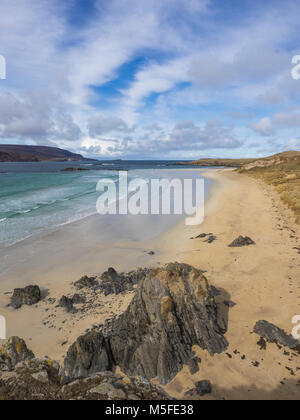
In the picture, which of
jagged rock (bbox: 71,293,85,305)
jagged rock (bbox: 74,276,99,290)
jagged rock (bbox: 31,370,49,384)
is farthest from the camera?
jagged rock (bbox: 74,276,99,290)

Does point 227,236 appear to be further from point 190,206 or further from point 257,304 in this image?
point 190,206

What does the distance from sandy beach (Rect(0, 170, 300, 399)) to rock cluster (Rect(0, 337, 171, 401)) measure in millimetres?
2425

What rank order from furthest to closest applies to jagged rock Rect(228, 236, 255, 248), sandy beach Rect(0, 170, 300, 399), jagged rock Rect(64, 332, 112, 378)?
jagged rock Rect(228, 236, 255, 248), jagged rock Rect(64, 332, 112, 378), sandy beach Rect(0, 170, 300, 399)

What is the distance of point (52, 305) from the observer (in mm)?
9750

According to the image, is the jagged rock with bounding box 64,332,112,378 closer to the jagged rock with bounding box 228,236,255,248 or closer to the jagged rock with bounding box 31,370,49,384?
the jagged rock with bounding box 31,370,49,384

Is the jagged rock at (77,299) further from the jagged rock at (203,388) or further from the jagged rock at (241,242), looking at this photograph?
the jagged rock at (241,242)

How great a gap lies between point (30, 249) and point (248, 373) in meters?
15.1

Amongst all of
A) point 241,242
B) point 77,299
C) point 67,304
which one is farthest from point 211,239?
point 67,304

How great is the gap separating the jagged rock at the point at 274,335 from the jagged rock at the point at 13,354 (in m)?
6.94

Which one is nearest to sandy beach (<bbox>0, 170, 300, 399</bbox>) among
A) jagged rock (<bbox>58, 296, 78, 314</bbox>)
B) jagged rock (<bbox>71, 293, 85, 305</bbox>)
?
jagged rock (<bbox>58, 296, 78, 314</bbox>)

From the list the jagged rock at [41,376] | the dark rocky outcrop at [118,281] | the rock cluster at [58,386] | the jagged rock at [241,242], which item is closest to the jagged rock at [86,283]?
the dark rocky outcrop at [118,281]

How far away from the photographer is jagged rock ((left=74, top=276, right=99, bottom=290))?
11.0 m
